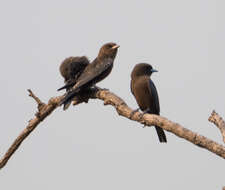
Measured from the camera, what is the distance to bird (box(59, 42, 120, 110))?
641cm

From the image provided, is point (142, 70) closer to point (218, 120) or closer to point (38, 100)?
point (38, 100)

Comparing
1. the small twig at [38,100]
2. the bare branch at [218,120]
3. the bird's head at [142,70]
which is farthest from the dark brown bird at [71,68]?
the bare branch at [218,120]

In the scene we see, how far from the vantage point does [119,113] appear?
5.50 m

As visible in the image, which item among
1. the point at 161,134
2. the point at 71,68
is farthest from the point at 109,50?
the point at 161,134

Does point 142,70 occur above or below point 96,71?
below

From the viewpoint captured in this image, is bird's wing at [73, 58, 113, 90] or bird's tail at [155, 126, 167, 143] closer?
bird's wing at [73, 58, 113, 90]

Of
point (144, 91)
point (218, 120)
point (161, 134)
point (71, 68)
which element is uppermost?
point (71, 68)

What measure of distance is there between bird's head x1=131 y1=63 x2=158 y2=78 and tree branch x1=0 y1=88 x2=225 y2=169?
64 cm

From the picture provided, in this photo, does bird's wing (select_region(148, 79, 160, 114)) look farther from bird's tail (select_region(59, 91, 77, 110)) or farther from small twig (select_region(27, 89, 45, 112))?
small twig (select_region(27, 89, 45, 112))

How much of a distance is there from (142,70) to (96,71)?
63 centimetres

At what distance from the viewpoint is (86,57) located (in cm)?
766

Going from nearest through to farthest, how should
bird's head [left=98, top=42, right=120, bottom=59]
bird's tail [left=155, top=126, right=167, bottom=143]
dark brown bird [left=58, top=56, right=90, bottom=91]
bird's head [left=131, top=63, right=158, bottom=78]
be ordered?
bird's tail [left=155, top=126, right=167, bottom=143]
bird's head [left=131, top=63, right=158, bottom=78]
dark brown bird [left=58, top=56, right=90, bottom=91]
bird's head [left=98, top=42, right=120, bottom=59]

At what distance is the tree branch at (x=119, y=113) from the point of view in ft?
14.3

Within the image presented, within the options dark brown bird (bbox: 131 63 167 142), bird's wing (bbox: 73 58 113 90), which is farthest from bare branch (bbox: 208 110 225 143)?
bird's wing (bbox: 73 58 113 90)
